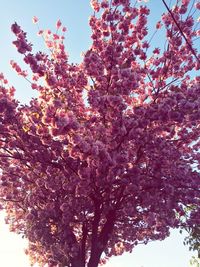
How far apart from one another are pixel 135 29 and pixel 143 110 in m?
4.20

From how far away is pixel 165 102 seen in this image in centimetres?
948

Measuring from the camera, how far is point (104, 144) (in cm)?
925

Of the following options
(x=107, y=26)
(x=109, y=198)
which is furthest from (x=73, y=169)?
(x=107, y=26)

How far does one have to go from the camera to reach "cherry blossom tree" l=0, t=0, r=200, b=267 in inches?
382

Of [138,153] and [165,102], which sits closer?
→ [165,102]

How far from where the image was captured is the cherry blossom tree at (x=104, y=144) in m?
9.71

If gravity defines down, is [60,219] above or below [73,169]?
below

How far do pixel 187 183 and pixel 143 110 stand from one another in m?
3.00

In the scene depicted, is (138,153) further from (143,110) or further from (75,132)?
(75,132)

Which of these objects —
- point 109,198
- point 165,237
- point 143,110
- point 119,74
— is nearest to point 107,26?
point 119,74

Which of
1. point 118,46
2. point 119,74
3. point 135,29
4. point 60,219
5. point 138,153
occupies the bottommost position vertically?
point 60,219

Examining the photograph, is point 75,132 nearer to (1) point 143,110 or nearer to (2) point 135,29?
(1) point 143,110

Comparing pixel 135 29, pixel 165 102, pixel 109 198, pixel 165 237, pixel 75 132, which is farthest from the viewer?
pixel 165 237

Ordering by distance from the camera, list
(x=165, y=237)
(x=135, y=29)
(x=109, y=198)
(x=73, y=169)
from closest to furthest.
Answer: (x=73, y=169)
(x=109, y=198)
(x=135, y=29)
(x=165, y=237)
